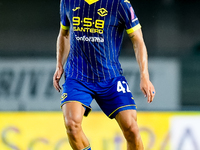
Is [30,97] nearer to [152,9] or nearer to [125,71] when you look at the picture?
[125,71]

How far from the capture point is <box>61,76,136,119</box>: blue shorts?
3.07 metres

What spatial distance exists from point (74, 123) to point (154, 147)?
208 cm

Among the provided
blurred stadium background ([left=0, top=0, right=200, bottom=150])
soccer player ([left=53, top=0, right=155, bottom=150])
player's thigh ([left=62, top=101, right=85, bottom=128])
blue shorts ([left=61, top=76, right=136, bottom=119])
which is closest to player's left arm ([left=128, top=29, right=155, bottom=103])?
soccer player ([left=53, top=0, right=155, bottom=150])

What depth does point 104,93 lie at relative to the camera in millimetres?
3115

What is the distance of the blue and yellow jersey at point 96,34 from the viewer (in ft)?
10.1

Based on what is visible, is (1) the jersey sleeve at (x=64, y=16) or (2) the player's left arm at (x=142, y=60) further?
(1) the jersey sleeve at (x=64, y=16)

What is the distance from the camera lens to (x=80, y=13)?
3.09 metres

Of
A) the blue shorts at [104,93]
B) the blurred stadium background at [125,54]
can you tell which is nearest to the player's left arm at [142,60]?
the blue shorts at [104,93]

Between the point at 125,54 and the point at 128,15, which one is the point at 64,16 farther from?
the point at 125,54

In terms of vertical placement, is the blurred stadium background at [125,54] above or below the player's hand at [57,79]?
below

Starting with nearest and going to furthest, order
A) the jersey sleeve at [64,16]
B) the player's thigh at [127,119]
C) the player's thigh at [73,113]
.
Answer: the player's thigh at [73,113], the player's thigh at [127,119], the jersey sleeve at [64,16]

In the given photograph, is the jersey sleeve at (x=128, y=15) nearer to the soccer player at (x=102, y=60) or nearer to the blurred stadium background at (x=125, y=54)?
the soccer player at (x=102, y=60)

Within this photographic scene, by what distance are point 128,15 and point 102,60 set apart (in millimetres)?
388

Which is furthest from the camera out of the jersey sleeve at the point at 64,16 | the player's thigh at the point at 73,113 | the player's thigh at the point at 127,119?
the jersey sleeve at the point at 64,16
